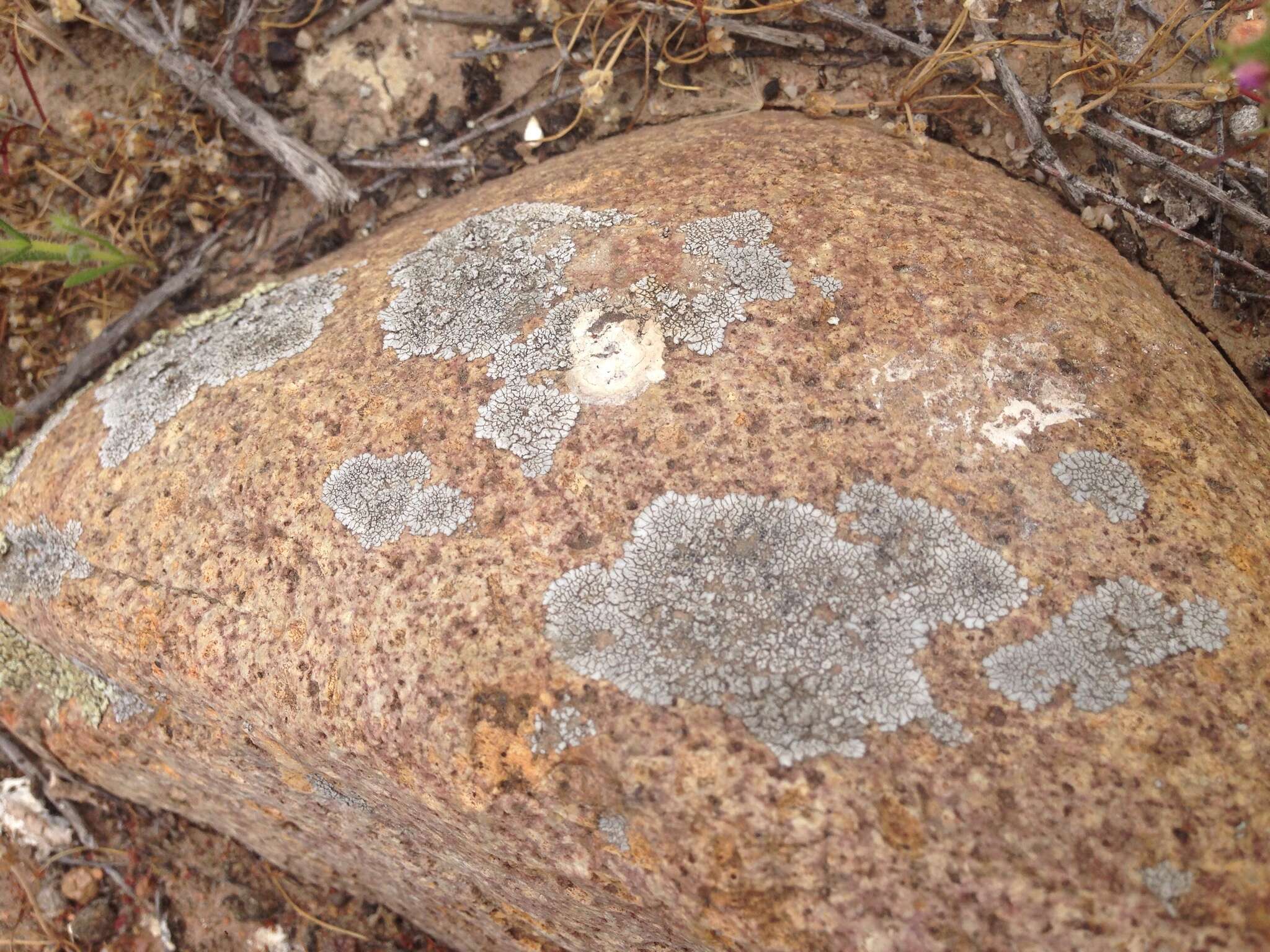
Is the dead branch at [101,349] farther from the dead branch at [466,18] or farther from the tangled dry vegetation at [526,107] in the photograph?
the dead branch at [466,18]

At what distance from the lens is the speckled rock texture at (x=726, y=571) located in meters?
1.71

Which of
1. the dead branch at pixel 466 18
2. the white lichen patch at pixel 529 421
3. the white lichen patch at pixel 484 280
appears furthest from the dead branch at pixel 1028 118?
the white lichen patch at pixel 529 421

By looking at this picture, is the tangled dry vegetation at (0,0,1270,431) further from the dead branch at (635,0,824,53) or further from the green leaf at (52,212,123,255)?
the green leaf at (52,212,123,255)

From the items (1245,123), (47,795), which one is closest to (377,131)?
(47,795)

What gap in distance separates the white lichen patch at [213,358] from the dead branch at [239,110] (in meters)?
0.52

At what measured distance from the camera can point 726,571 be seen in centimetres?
187

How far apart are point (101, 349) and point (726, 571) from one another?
268 centimetres

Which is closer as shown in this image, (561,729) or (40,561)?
(561,729)

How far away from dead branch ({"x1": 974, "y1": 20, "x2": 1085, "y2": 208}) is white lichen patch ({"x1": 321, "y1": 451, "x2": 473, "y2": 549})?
2052 mm

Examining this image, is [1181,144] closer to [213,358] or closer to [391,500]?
[391,500]

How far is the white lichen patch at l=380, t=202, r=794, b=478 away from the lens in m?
2.11

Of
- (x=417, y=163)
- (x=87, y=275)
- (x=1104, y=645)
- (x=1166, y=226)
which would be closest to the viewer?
(x=1104, y=645)

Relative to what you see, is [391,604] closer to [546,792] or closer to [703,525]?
[546,792]

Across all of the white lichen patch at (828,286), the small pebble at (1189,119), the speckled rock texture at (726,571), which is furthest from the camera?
the small pebble at (1189,119)
